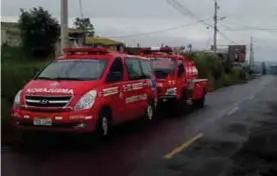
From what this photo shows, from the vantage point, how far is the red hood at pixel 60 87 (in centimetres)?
1041

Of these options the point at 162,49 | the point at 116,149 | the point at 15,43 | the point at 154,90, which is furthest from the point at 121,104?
the point at 15,43

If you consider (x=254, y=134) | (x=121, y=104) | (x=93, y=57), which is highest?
(x=93, y=57)

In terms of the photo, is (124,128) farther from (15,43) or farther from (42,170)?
(15,43)

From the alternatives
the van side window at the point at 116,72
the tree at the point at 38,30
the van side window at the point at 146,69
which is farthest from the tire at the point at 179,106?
the tree at the point at 38,30

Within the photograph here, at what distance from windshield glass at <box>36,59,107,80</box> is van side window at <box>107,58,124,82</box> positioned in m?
0.20

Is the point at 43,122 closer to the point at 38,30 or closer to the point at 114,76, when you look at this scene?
the point at 114,76

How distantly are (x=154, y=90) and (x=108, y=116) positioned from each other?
3689mm

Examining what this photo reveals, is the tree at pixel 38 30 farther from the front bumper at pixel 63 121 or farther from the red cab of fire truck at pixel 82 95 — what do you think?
the front bumper at pixel 63 121

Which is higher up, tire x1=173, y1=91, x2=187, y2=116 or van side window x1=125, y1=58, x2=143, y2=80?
van side window x1=125, y1=58, x2=143, y2=80

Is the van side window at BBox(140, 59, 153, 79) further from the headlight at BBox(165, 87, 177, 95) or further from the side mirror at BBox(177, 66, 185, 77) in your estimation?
the side mirror at BBox(177, 66, 185, 77)

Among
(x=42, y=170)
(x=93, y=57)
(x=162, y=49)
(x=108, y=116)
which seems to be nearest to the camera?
(x=42, y=170)

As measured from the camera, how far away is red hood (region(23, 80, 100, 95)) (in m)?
10.4

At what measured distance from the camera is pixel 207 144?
11.2 metres

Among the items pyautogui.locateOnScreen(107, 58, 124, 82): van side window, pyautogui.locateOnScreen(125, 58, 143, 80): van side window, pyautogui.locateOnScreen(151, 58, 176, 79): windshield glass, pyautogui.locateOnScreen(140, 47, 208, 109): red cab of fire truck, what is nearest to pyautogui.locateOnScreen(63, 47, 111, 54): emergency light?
pyautogui.locateOnScreen(107, 58, 124, 82): van side window
